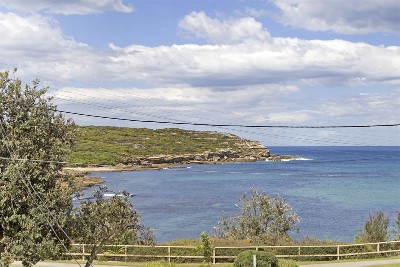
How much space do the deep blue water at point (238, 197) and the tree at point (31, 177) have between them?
1993 inches

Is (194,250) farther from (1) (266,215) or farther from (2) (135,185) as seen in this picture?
(2) (135,185)

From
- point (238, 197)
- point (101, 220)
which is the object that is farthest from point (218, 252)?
point (238, 197)

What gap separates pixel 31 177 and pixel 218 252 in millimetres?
17601

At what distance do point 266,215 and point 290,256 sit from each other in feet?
42.4

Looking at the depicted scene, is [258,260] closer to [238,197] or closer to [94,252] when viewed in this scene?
[94,252]

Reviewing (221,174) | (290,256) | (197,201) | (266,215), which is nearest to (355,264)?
(290,256)

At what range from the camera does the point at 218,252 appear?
36438mm

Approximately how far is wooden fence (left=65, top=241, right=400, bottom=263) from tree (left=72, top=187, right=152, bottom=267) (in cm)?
900

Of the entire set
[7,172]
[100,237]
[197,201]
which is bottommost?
[197,201]

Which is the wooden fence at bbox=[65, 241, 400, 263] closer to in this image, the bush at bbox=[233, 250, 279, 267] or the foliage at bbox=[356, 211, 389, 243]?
the bush at bbox=[233, 250, 279, 267]

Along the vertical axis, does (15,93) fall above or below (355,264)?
above

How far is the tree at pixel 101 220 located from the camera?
2556cm

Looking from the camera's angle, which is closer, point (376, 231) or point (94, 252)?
point (94, 252)

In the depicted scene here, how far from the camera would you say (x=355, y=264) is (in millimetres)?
34594
